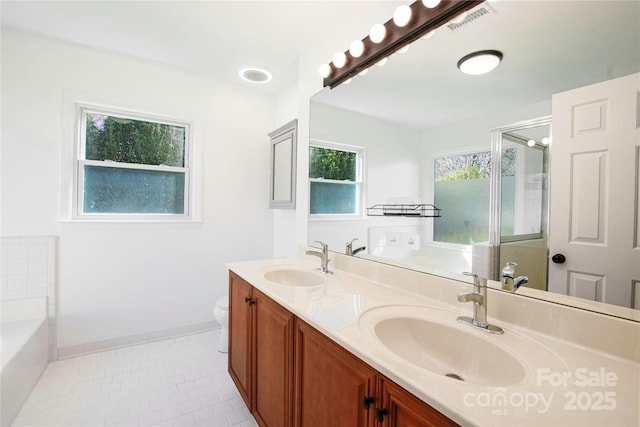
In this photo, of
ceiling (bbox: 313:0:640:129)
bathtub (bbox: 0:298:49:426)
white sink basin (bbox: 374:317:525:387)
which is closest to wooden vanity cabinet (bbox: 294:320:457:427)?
white sink basin (bbox: 374:317:525:387)

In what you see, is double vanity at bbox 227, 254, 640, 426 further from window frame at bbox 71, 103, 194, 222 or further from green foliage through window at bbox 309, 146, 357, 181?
window frame at bbox 71, 103, 194, 222

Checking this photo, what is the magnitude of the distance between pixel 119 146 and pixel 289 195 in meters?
1.51

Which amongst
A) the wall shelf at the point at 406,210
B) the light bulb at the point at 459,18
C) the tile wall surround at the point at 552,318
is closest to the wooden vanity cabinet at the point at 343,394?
the tile wall surround at the point at 552,318

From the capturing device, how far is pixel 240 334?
65.7 inches

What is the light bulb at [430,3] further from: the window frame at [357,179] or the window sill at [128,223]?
the window sill at [128,223]

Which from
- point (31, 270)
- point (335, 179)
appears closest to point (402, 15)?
point (335, 179)

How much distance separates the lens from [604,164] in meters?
0.81

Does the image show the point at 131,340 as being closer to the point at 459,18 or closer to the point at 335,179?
the point at 335,179

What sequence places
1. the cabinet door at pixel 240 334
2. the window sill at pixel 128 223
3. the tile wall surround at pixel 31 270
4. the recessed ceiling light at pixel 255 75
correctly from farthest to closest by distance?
1. the recessed ceiling light at pixel 255 75
2. the window sill at pixel 128 223
3. the tile wall surround at pixel 31 270
4. the cabinet door at pixel 240 334

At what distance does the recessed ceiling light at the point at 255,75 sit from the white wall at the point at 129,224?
23cm

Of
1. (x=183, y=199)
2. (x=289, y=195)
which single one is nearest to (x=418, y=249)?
(x=289, y=195)

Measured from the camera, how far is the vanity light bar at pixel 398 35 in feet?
3.71

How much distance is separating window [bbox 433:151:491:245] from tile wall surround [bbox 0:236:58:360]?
2.71 m

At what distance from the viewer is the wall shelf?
1.30m
